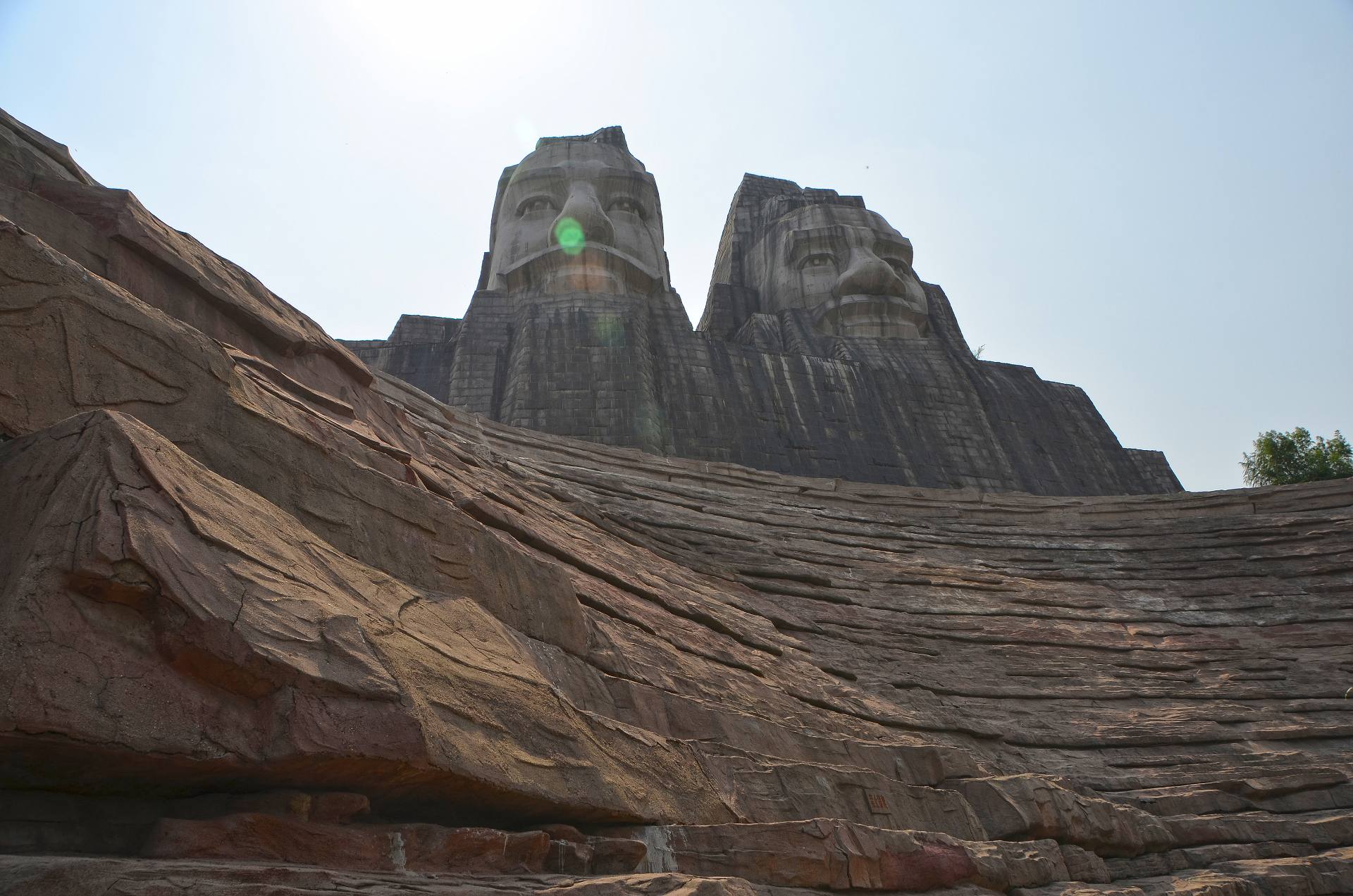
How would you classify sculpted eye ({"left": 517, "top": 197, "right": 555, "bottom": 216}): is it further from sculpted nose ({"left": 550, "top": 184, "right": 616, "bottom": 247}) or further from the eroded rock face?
the eroded rock face

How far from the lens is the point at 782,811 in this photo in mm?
4168

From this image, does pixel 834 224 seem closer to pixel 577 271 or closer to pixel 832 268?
pixel 832 268

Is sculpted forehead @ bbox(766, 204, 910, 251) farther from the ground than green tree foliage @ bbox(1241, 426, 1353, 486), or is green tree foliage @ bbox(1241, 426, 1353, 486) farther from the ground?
sculpted forehead @ bbox(766, 204, 910, 251)

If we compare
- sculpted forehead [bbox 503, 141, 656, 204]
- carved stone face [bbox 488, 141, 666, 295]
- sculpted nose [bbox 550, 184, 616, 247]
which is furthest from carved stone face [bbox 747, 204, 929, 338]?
sculpted nose [bbox 550, 184, 616, 247]

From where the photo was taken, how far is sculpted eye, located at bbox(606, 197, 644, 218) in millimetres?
18312

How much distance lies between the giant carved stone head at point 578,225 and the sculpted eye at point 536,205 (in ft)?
0.04

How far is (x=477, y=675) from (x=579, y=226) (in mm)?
14462

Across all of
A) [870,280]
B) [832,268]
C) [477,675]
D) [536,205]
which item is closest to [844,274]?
[870,280]

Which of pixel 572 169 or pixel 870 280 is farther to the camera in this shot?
pixel 870 280

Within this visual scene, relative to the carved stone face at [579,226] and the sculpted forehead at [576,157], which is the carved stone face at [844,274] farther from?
the sculpted forehead at [576,157]

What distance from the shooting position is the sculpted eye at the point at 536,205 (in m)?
18.1

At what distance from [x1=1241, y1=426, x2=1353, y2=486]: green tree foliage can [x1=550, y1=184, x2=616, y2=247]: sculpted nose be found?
12.3 meters

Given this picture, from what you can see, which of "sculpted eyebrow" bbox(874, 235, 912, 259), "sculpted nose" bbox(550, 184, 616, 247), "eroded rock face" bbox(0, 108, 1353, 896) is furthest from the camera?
"sculpted eyebrow" bbox(874, 235, 912, 259)

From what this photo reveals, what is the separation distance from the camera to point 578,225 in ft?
56.7
